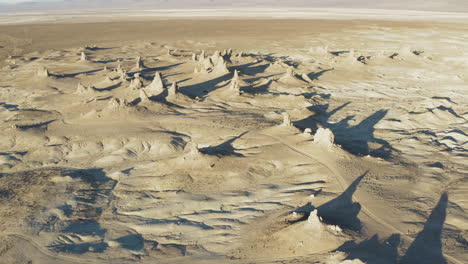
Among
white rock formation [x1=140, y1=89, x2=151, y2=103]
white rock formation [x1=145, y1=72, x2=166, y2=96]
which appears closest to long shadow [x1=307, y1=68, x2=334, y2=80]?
white rock formation [x1=145, y1=72, x2=166, y2=96]

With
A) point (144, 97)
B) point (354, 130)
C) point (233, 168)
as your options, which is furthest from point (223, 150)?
point (354, 130)

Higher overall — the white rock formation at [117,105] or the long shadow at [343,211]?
the white rock formation at [117,105]

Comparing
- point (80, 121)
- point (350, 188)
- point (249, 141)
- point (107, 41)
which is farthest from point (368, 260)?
point (107, 41)

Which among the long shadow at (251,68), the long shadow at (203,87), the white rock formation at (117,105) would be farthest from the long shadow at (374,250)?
the long shadow at (251,68)

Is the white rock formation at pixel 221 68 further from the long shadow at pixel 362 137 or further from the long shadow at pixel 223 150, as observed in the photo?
the long shadow at pixel 223 150

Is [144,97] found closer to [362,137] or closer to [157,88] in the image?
[157,88]

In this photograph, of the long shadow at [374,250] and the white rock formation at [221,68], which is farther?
the white rock formation at [221,68]

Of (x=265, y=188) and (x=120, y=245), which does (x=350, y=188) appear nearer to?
(x=265, y=188)
